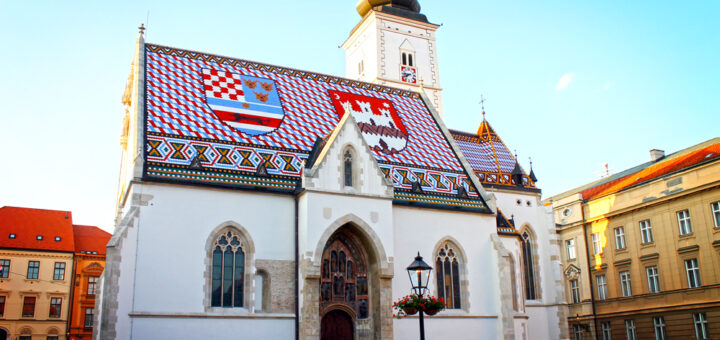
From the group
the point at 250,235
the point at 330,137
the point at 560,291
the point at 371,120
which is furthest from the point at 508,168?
the point at 250,235

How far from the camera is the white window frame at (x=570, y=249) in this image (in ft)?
135

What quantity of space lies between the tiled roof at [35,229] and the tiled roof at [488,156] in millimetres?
29056

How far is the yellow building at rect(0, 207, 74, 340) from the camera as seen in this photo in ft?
138

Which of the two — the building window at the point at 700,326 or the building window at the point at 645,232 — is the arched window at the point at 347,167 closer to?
the building window at the point at 700,326

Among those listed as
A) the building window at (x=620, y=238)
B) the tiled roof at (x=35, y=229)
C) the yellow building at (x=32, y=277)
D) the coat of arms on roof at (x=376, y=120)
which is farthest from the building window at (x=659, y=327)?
the tiled roof at (x=35, y=229)

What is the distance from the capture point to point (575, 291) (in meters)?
40.5

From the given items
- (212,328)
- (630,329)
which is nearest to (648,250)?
(630,329)

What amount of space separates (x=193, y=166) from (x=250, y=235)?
9.06 ft

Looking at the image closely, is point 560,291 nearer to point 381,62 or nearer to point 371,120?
point 371,120

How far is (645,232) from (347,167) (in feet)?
67.5

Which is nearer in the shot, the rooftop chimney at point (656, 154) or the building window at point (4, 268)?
the rooftop chimney at point (656, 154)

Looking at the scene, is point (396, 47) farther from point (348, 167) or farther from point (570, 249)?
point (348, 167)

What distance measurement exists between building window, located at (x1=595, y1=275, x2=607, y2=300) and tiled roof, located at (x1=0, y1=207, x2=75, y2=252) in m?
34.5

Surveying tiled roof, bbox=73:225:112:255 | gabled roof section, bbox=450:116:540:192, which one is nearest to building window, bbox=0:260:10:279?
tiled roof, bbox=73:225:112:255
